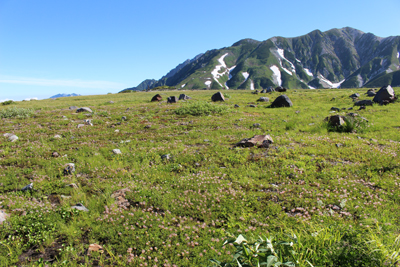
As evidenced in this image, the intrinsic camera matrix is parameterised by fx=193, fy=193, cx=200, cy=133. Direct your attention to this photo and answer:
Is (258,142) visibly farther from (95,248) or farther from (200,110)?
(200,110)

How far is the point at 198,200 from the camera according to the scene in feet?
21.2

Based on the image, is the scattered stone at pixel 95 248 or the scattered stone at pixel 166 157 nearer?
the scattered stone at pixel 95 248

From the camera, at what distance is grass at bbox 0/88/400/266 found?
4363mm

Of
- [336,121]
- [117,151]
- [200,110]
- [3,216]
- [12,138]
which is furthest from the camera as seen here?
[200,110]

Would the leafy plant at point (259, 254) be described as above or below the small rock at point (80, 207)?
above

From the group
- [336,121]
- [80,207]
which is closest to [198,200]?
[80,207]

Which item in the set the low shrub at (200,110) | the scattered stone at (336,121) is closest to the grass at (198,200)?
the scattered stone at (336,121)

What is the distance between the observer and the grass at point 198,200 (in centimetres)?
436

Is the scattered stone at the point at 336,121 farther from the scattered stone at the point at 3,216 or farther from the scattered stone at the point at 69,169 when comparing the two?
the scattered stone at the point at 3,216

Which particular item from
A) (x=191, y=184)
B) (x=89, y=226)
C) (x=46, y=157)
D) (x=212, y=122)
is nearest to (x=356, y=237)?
(x=191, y=184)

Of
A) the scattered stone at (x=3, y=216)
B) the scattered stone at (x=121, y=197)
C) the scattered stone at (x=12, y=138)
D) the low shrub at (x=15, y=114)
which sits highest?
the low shrub at (x=15, y=114)

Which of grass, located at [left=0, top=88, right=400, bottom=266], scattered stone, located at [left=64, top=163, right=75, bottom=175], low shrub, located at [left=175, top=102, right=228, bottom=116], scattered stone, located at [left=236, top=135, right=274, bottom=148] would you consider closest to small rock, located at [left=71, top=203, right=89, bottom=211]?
grass, located at [left=0, top=88, right=400, bottom=266]

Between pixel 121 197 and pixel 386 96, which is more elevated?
pixel 386 96

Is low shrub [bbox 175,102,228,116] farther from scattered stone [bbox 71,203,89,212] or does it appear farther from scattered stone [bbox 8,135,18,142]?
scattered stone [bbox 71,203,89,212]
